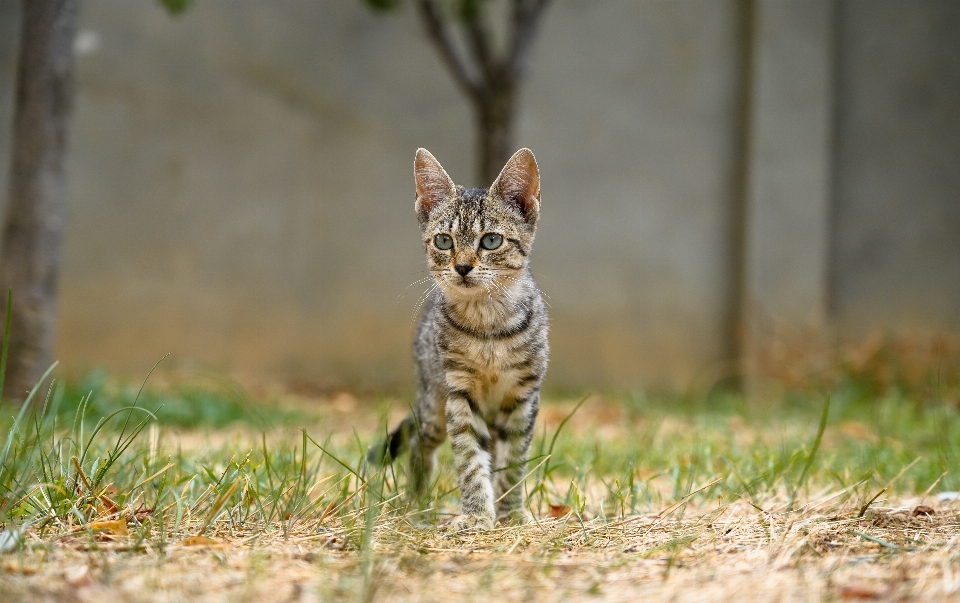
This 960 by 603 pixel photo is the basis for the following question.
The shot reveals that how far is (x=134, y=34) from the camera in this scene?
702 centimetres

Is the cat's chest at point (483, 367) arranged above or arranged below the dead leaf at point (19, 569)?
above

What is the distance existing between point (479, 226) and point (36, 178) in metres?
3.04

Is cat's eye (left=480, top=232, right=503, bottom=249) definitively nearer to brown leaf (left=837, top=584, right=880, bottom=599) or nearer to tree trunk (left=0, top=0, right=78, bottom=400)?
brown leaf (left=837, top=584, right=880, bottom=599)

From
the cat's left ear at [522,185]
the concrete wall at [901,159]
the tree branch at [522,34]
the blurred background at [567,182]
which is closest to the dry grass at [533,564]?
the cat's left ear at [522,185]

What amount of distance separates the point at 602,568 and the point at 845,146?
6920 millimetres

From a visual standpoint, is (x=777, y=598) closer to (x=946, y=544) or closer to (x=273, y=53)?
(x=946, y=544)

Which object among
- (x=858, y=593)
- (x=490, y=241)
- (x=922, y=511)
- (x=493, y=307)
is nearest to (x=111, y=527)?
(x=493, y=307)

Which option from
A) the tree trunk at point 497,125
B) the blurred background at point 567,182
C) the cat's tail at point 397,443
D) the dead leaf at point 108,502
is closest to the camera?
the dead leaf at point 108,502

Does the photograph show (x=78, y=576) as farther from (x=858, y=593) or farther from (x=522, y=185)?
(x=522, y=185)

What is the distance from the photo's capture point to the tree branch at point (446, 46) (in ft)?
20.0

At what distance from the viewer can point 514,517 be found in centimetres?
267

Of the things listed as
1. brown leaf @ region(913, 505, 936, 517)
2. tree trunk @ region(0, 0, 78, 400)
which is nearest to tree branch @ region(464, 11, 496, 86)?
tree trunk @ region(0, 0, 78, 400)

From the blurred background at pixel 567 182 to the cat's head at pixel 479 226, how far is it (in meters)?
4.18

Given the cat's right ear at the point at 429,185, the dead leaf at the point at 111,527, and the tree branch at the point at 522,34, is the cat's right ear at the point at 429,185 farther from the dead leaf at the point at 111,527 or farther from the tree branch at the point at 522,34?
the tree branch at the point at 522,34
